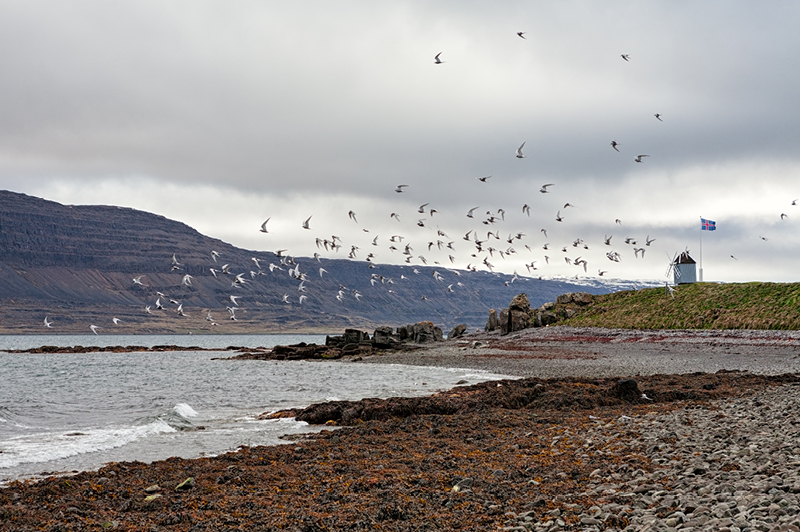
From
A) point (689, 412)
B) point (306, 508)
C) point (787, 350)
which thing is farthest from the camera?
point (787, 350)

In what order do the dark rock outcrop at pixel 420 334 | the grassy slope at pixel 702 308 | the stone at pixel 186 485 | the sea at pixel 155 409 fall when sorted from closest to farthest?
1. the stone at pixel 186 485
2. the sea at pixel 155 409
3. the grassy slope at pixel 702 308
4. the dark rock outcrop at pixel 420 334

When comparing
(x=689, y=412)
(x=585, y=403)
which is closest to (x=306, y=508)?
(x=689, y=412)

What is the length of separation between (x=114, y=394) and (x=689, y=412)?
28.4 m

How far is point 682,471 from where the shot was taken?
9711mm

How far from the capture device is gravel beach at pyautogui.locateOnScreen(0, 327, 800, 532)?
820 cm

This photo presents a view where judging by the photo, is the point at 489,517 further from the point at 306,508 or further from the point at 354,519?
the point at 306,508

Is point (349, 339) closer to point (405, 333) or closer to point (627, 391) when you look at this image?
point (405, 333)

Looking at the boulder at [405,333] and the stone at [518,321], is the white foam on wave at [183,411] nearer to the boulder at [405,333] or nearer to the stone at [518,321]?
the boulder at [405,333]

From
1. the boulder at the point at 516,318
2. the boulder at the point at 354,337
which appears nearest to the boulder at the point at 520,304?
the boulder at the point at 516,318

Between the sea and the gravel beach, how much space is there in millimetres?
2361

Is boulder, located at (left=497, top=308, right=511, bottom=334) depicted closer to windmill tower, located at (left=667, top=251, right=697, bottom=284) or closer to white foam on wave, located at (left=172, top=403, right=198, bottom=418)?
windmill tower, located at (left=667, top=251, right=697, bottom=284)

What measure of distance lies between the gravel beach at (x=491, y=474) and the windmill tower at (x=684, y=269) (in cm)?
6652

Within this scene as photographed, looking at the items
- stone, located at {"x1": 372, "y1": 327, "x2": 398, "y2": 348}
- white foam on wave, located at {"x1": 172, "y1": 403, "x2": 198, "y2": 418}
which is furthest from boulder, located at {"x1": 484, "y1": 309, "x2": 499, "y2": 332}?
white foam on wave, located at {"x1": 172, "y1": 403, "x2": 198, "y2": 418}

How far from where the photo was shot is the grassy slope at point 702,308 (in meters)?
55.8
